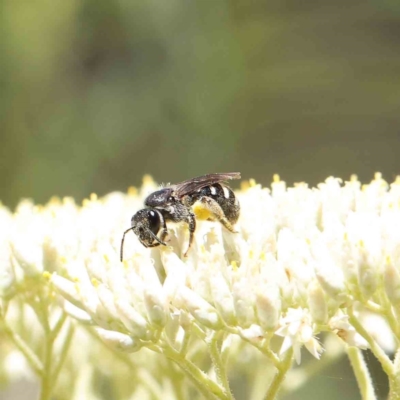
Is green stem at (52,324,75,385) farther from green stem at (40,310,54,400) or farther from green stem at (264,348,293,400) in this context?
green stem at (264,348,293,400)

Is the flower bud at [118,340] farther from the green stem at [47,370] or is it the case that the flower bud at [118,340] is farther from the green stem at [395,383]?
the green stem at [395,383]

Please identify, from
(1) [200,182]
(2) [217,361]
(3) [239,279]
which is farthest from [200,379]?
(1) [200,182]

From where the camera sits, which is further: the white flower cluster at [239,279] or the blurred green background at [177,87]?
the blurred green background at [177,87]

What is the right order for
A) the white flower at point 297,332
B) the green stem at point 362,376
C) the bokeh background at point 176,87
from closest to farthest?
the white flower at point 297,332 < the green stem at point 362,376 < the bokeh background at point 176,87

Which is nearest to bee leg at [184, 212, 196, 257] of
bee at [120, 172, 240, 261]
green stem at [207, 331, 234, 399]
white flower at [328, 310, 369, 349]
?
bee at [120, 172, 240, 261]

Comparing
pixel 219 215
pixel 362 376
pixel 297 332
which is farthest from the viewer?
pixel 219 215

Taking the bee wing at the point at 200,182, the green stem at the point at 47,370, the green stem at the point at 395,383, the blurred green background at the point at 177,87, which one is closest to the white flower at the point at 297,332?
the green stem at the point at 395,383

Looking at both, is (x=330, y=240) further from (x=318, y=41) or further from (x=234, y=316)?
(x=318, y=41)

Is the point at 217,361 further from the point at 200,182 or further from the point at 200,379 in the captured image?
the point at 200,182
